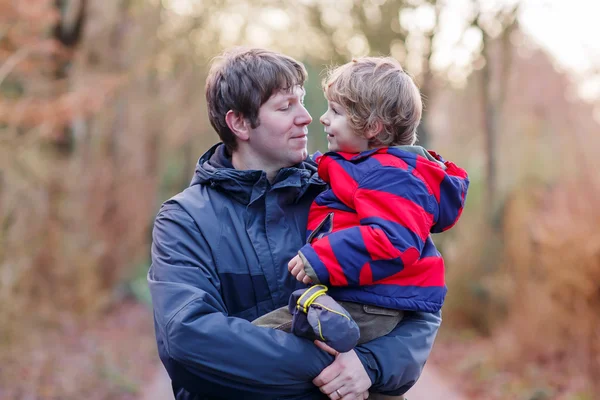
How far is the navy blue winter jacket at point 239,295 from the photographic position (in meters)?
2.44

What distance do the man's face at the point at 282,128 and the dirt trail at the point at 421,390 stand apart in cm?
578

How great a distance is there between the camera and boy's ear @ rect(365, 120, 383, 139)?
2.71 m

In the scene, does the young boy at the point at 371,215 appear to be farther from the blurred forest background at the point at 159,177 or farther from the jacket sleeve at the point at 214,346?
the blurred forest background at the point at 159,177

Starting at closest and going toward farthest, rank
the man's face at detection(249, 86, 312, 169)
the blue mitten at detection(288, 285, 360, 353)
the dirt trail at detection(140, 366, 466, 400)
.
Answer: the blue mitten at detection(288, 285, 360, 353)
the man's face at detection(249, 86, 312, 169)
the dirt trail at detection(140, 366, 466, 400)

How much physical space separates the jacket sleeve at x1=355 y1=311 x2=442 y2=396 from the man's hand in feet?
0.12

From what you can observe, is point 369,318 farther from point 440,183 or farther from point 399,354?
point 440,183

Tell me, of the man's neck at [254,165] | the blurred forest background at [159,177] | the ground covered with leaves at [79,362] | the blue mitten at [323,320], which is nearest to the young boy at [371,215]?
the blue mitten at [323,320]

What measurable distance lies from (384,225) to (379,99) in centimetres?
49

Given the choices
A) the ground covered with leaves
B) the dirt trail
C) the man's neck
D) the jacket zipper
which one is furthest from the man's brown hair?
→ the dirt trail

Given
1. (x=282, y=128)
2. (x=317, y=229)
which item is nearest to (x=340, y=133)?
(x=282, y=128)

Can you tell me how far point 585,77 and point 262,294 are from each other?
740 centimetres

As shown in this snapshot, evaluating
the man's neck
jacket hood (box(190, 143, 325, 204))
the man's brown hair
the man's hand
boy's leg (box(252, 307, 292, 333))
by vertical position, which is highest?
the man's brown hair

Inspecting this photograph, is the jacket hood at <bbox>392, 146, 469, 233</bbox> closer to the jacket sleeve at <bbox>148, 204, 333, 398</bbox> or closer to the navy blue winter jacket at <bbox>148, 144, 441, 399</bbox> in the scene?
the navy blue winter jacket at <bbox>148, 144, 441, 399</bbox>

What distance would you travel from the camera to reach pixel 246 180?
2.78m
